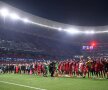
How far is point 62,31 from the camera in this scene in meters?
66.2

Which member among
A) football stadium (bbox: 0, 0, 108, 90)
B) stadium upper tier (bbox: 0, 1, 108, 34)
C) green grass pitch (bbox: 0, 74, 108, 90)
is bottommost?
green grass pitch (bbox: 0, 74, 108, 90)

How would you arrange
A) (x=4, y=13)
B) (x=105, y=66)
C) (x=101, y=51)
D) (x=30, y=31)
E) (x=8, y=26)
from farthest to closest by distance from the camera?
(x=101, y=51), (x=30, y=31), (x=8, y=26), (x=4, y=13), (x=105, y=66)

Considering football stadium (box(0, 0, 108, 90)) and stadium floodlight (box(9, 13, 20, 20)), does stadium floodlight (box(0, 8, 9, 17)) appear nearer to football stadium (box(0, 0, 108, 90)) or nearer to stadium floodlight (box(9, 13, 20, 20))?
football stadium (box(0, 0, 108, 90))

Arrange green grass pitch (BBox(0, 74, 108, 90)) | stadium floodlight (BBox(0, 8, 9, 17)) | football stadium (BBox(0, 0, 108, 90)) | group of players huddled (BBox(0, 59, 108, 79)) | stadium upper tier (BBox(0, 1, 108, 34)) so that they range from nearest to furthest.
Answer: green grass pitch (BBox(0, 74, 108, 90))
group of players huddled (BBox(0, 59, 108, 79))
stadium floodlight (BBox(0, 8, 9, 17))
stadium upper tier (BBox(0, 1, 108, 34))
football stadium (BBox(0, 0, 108, 90))

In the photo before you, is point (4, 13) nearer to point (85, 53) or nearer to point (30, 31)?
A: point (30, 31)

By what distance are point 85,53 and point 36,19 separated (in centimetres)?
1996

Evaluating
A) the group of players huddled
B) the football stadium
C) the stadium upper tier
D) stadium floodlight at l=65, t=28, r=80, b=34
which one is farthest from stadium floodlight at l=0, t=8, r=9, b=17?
stadium floodlight at l=65, t=28, r=80, b=34

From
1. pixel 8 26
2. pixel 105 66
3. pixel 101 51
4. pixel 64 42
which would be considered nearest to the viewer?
pixel 105 66

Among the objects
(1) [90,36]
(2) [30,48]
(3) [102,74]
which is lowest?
(3) [102,74]

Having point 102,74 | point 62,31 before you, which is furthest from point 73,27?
point 102,74

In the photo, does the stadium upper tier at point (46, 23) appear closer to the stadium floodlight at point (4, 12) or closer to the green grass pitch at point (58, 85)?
the stadium floodlight at point (4, 12)

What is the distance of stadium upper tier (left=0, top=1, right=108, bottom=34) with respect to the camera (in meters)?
46.8

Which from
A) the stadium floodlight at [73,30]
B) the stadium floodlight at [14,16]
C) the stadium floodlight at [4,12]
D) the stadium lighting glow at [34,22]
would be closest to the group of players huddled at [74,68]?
the stadium floodlight at [4,12]

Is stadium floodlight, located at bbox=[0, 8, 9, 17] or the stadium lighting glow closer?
stadium floodlight, located at bbox=[0, 8, 9, 17]
